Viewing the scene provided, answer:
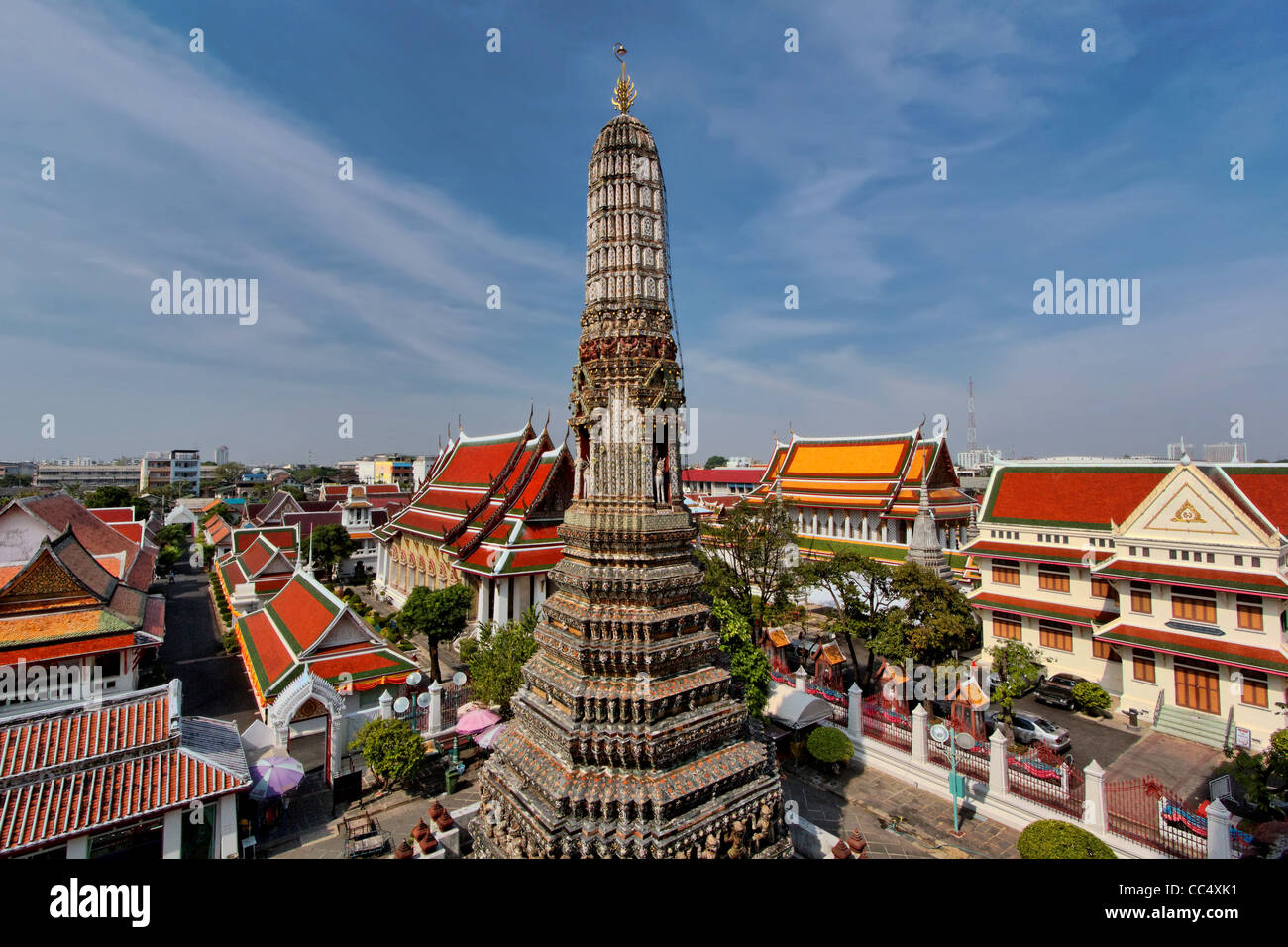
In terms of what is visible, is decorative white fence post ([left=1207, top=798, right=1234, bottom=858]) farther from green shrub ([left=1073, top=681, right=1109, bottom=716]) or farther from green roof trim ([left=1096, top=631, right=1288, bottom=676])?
green shrub ([left=1073, top=681, right=1109, bottom=716])

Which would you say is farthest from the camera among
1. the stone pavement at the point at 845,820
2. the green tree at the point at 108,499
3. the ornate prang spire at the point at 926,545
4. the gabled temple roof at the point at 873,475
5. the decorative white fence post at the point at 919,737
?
the green tree at the point at 108,499

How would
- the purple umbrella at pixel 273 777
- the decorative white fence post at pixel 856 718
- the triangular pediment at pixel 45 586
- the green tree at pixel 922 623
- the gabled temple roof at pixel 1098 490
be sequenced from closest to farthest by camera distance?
the purple umbrella at pixel 273 777 → the decorative white fence post at pixel 856 718 → the triangular pediment at pixel 45 586 → the green tree at pixel 922 623 → the gabled temple roof at pixel 1098 490

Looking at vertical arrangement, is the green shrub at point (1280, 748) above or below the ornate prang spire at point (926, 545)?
below

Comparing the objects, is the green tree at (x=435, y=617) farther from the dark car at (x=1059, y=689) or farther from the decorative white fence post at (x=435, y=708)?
the dark car at (x=1059, y=689)

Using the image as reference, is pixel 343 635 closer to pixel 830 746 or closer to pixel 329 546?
pixel 830 746

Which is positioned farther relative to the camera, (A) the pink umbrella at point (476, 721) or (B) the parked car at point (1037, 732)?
(B) the parked car at point (1037, 732)

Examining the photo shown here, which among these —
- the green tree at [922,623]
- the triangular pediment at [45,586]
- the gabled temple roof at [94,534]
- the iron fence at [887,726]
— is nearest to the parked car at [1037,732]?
the green tree at [922,623]

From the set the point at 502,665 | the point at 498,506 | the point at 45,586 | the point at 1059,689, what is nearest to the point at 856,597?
→ the point at 1059,689
